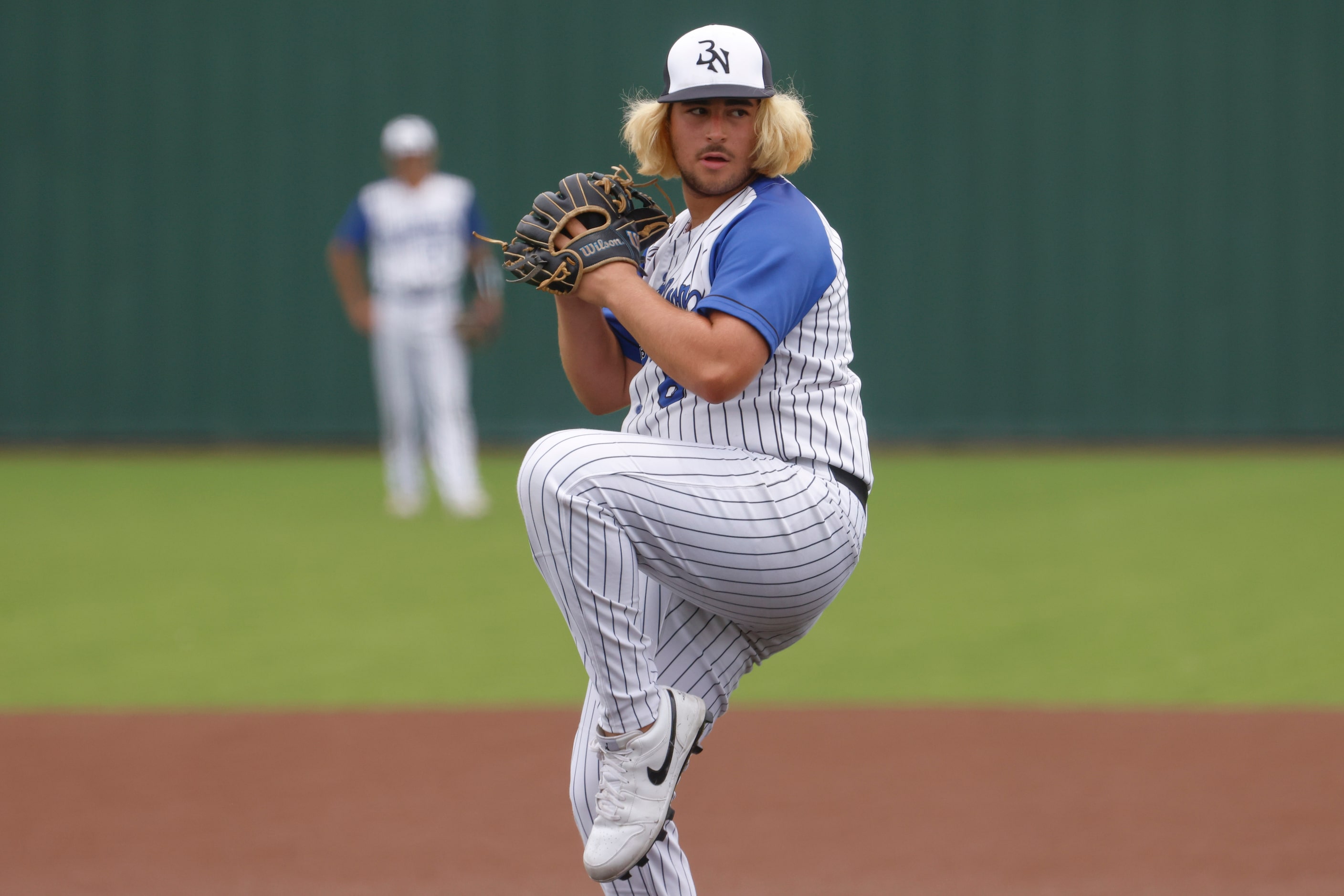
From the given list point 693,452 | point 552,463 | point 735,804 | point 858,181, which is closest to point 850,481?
point 693,452

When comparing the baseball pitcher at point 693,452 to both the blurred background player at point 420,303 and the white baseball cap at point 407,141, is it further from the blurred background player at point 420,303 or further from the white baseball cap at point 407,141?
the white baseball cap at point 407,141

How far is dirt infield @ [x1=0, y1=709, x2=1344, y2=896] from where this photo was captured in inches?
151

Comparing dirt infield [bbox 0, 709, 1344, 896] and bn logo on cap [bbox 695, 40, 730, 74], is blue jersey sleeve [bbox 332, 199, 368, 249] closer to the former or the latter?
dirt infield [bbox 0, 709, 1344, 896]

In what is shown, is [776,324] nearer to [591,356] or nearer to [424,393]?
[591,356]

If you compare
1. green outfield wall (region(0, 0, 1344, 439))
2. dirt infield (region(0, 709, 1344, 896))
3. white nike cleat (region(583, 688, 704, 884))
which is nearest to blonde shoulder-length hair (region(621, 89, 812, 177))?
white nike cleat (region(583, 688, 704, 884))

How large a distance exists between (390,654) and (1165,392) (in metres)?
8.25

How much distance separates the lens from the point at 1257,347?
489 inches

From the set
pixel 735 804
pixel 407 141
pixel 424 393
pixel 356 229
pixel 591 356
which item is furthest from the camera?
pixel 356 229

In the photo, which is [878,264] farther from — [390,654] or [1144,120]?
[390,654]

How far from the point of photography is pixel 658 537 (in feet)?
8.53

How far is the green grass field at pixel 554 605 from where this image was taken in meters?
5.70

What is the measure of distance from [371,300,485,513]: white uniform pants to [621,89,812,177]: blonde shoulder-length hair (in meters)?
6.22

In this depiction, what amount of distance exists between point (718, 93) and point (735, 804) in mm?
2393

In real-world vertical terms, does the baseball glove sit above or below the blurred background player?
above
